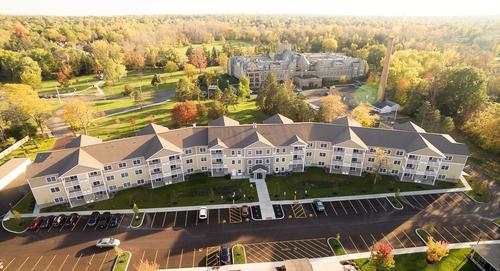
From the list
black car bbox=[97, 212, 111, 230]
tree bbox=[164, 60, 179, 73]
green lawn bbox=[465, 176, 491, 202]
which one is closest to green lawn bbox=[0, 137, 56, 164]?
black car bbox=[97, 212, 111, 230]

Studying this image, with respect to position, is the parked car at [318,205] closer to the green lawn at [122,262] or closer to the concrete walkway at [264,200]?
the concrete walkway at [264,200]

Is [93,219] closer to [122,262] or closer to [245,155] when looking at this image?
[122,262]

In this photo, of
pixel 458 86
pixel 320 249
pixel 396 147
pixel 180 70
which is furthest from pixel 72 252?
pixel 180 70

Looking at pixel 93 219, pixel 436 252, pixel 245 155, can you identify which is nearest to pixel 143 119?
pixel 245 155

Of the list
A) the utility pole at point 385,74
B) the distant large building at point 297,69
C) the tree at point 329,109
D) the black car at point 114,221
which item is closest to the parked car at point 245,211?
the black car at point 114,221

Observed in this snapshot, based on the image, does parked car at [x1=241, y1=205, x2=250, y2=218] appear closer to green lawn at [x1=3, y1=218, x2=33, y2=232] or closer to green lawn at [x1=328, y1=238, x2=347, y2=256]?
green lawn at [x1=328, y1=238, x2=347, y2=256]
